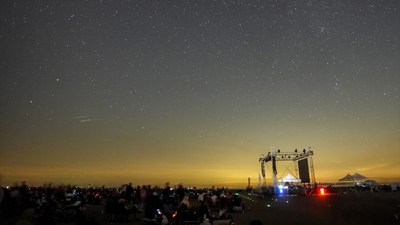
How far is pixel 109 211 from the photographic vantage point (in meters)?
16.8

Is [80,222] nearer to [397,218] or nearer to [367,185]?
[397,218]

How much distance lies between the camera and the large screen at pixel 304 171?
40347 mm

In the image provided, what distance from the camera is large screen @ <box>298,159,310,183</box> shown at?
4035 cm

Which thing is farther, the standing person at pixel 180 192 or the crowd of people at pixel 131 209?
the standing person at pixel 180 192

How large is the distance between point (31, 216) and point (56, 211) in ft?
11.2

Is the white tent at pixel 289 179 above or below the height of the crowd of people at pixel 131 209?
above

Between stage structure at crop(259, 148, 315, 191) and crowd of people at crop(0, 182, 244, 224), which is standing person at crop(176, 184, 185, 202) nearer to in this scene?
crowd of people at crop(0, 182, 244, 224)

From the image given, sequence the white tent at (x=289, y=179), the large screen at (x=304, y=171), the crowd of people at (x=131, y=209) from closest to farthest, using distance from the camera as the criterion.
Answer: the crowd of people at (x=131, y=209) < the large screen at (x=304, y=171) < the white tent at (x=289, y=179)

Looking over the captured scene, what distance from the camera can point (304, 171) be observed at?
133ft

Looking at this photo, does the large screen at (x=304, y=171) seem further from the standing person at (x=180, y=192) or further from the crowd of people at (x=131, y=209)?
the standing person at (x=180, y=192)

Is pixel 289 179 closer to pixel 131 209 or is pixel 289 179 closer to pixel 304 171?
pixel 304 171

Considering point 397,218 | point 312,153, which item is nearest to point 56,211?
point 397,218

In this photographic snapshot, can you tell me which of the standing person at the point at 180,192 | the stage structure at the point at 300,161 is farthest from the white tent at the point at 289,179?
the standing person at the point at 180,192

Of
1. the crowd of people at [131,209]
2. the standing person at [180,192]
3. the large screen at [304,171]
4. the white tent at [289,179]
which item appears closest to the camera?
the crowd of people at [131,209]
